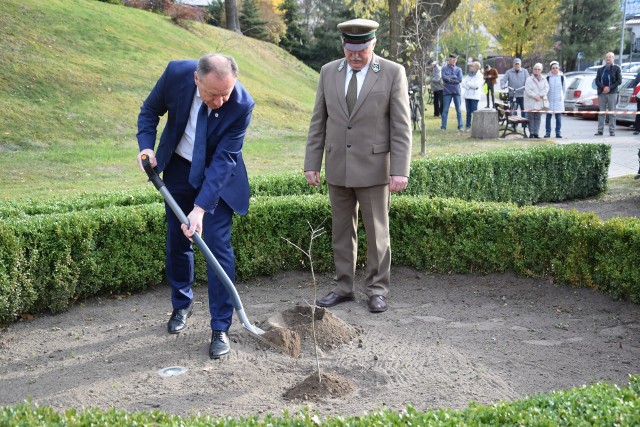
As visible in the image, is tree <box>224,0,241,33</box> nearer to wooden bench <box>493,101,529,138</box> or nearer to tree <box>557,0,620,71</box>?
wooden bench <box>493,101,529,138</box>

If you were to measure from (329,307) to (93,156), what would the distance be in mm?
9050

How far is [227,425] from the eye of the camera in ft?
10.6

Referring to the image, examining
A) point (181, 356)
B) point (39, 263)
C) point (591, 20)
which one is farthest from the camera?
point (591, 20)

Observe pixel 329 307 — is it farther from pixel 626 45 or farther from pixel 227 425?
pixel 626 45

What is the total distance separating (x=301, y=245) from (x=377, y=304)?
1351 millimetres

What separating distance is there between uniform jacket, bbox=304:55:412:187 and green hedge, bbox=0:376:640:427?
2.78m

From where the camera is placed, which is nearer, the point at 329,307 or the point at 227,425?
the point at 227,425

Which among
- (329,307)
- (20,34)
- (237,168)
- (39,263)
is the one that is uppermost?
(20,34)

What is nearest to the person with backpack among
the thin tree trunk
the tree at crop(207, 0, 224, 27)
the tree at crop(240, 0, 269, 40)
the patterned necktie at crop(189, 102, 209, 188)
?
the thin tree trunk

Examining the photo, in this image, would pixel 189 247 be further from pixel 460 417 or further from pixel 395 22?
pixel 395 22

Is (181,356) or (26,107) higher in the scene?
(26,107)

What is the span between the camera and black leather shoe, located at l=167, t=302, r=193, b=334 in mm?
5480

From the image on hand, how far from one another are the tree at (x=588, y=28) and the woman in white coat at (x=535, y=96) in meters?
27.6

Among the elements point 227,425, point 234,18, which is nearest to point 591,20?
point 234,18
